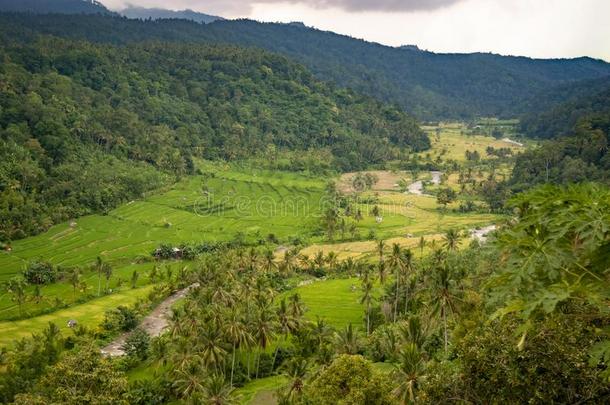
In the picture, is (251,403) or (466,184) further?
(466,184)

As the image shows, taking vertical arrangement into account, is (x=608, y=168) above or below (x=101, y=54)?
below

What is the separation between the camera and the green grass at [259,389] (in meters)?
44.1

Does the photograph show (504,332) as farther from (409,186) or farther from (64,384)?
(409,186)

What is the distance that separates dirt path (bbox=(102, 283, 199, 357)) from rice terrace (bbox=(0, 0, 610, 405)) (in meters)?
0.33

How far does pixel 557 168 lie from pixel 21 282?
116 metres

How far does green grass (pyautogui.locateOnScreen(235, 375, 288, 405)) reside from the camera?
44.1m

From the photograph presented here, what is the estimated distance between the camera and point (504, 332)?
1462 cm

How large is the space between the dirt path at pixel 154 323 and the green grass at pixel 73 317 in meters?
3.15

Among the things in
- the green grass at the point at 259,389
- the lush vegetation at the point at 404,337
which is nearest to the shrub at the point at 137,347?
the lush vegetation at the point at 404,337

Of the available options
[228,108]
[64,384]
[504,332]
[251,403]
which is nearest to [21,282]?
[251,403]

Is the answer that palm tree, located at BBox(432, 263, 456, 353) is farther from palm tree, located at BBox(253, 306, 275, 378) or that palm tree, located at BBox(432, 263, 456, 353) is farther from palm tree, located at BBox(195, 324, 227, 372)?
palm tree, located at BBox(195, 324, 227, 372)

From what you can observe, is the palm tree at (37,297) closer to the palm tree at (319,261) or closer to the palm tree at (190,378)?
the palm tree at (190,378)

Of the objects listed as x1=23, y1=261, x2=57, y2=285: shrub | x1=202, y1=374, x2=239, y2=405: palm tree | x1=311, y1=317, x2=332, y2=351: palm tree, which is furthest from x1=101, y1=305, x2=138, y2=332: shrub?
x1=202, y1=374, x2=239, y2=405: palm tree

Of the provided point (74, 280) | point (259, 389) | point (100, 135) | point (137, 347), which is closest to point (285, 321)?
point (259, 389)
